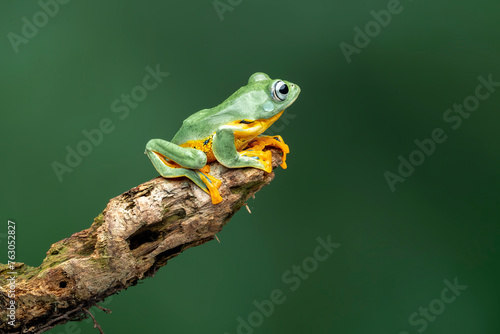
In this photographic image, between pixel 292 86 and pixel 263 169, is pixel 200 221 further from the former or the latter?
pixel 292 86

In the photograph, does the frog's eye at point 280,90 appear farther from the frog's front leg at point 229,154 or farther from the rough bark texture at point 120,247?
the rough bark texture at point 120,247

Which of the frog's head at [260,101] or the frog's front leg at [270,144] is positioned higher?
the frog's head at [260,101]

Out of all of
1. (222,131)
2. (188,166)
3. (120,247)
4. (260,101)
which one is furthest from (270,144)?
(120,247)

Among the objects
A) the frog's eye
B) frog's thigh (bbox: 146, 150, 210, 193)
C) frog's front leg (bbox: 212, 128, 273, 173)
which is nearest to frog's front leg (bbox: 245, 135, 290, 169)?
frog's front leg (bbox: 212, 128, 273, 173)

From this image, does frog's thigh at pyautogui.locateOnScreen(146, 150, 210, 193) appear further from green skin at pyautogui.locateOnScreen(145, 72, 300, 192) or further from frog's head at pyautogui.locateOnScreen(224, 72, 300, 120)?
frog's head at pyautogui.locateOnScreen(224, 72, 300, 120)

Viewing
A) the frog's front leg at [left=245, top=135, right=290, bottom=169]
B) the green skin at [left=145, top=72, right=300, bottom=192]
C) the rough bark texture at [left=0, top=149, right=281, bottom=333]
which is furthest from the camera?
the frog's front leg at [left=245, top=135, right=290, bottom=169]

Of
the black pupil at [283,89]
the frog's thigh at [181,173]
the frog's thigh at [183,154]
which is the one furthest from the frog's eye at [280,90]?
the frog's thigh at [181,173]

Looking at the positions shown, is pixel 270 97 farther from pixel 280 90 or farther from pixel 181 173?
pixel 181 173
